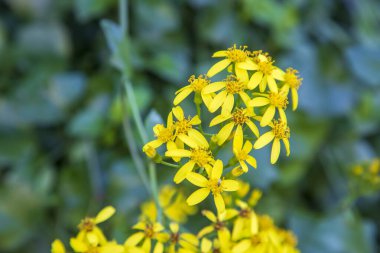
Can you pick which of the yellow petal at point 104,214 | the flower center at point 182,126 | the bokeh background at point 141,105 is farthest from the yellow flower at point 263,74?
the bokeh background at point 141,105

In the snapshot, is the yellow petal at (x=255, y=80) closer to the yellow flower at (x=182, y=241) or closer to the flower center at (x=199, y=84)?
the flower center at (x=199, y=84)

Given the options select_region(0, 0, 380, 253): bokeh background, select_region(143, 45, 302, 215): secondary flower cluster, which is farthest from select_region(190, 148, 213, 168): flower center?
select_region(0, 0, 380, 253): bokeh background

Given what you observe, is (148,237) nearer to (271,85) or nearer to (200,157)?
(200,157)

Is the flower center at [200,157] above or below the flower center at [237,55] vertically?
below

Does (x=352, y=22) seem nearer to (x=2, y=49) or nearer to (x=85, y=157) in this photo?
(x=85, y=157)

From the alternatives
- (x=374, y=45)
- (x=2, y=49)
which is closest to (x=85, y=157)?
(x=2, y=49)

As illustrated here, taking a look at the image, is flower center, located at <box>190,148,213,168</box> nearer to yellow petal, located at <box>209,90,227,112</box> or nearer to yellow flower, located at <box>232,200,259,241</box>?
yellow petal, located at <box>209,90,227,112</box>
